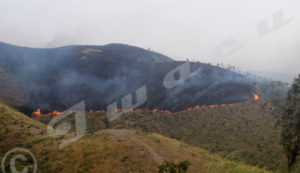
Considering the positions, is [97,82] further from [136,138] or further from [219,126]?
[136,138]

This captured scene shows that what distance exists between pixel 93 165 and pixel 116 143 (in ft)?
14.7

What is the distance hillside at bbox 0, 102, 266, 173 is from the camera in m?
16.6

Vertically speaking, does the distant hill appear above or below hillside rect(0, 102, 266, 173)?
above

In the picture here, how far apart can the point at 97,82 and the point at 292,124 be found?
50.6 m

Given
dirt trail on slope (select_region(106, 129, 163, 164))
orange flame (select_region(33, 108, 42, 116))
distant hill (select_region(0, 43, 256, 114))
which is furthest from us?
distant hill (select_region(0, 43, 256, 114))

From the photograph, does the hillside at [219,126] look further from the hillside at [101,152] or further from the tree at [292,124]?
the tree at [292,124]

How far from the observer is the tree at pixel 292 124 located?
9352 millimetres

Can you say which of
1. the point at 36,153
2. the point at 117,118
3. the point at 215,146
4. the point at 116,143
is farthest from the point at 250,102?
the point at 36,153

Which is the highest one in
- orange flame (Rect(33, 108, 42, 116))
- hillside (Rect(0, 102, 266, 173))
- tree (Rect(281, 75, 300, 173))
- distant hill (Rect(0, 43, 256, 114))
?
distant hill (Rect(0, 43, 256, 114))

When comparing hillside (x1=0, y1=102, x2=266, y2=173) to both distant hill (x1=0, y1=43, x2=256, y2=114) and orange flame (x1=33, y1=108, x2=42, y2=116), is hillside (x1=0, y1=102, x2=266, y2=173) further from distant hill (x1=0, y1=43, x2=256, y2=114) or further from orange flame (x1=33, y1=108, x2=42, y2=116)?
distant hill (x1=0, y1=43, x2=256, y2=114)

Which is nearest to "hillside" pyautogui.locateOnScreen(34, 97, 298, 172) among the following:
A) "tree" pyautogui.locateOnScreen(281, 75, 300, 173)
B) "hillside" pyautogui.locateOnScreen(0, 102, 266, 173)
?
"hillside" pyautogui.locateOnScreen(0, 102, 266, 173)

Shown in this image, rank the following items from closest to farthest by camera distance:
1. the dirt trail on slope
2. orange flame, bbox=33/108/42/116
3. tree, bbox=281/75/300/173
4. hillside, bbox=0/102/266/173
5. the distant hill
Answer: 1. tree, bbox=281/75/300/173
2. hillside, bbox=0/102/266/173
3. the dirt trail on slope
4. orange flame, bbox=33/108/42/116
5. the distant hill

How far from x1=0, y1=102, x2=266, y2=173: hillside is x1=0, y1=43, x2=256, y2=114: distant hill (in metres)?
24.0

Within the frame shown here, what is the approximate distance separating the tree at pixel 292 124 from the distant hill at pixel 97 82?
36899 millimetres
